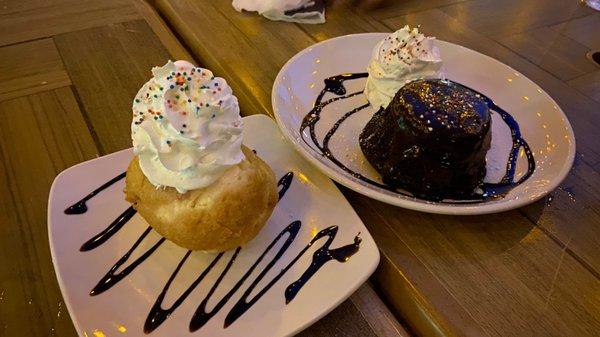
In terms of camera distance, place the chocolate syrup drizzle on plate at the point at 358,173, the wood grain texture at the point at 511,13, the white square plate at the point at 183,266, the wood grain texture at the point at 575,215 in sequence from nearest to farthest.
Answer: the white square plate at the point at 183,266, the wood grain texture at the point at 575,215, the chocolate syrup drizzle on plate at the point at 358,173, the wood grain texture at the point at 511,13

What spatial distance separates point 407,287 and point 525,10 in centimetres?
161

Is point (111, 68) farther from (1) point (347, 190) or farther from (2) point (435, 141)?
(2) point (435, 141)

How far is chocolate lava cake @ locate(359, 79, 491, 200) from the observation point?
42.0 inches

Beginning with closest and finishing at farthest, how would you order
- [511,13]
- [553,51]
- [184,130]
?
[184,130]
[553,51]
[511,13]

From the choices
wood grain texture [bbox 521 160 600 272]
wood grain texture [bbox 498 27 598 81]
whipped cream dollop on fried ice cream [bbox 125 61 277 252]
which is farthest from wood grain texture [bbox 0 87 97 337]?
wood grain texture [bbox 498 27 598 81]

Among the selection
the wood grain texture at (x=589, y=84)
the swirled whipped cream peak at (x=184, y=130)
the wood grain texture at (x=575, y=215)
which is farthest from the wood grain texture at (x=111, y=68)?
the wood grain texture at (x=589, y=84)

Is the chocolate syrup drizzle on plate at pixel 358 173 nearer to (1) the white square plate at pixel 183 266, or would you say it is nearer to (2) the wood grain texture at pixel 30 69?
(1) the white square plate at pixel 183 266

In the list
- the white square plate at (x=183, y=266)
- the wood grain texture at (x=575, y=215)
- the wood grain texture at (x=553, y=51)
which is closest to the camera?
the white square plate at (x=183, y=266)

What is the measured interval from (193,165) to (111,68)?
2.56 feet

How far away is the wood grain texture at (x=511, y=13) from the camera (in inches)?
73.4

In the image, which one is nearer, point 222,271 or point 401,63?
point 222,271

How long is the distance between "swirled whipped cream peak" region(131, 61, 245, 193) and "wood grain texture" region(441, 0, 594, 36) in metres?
1.35

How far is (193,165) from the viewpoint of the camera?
86cm

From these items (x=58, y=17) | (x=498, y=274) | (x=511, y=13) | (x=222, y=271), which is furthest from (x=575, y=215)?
(x=58, y=17)
